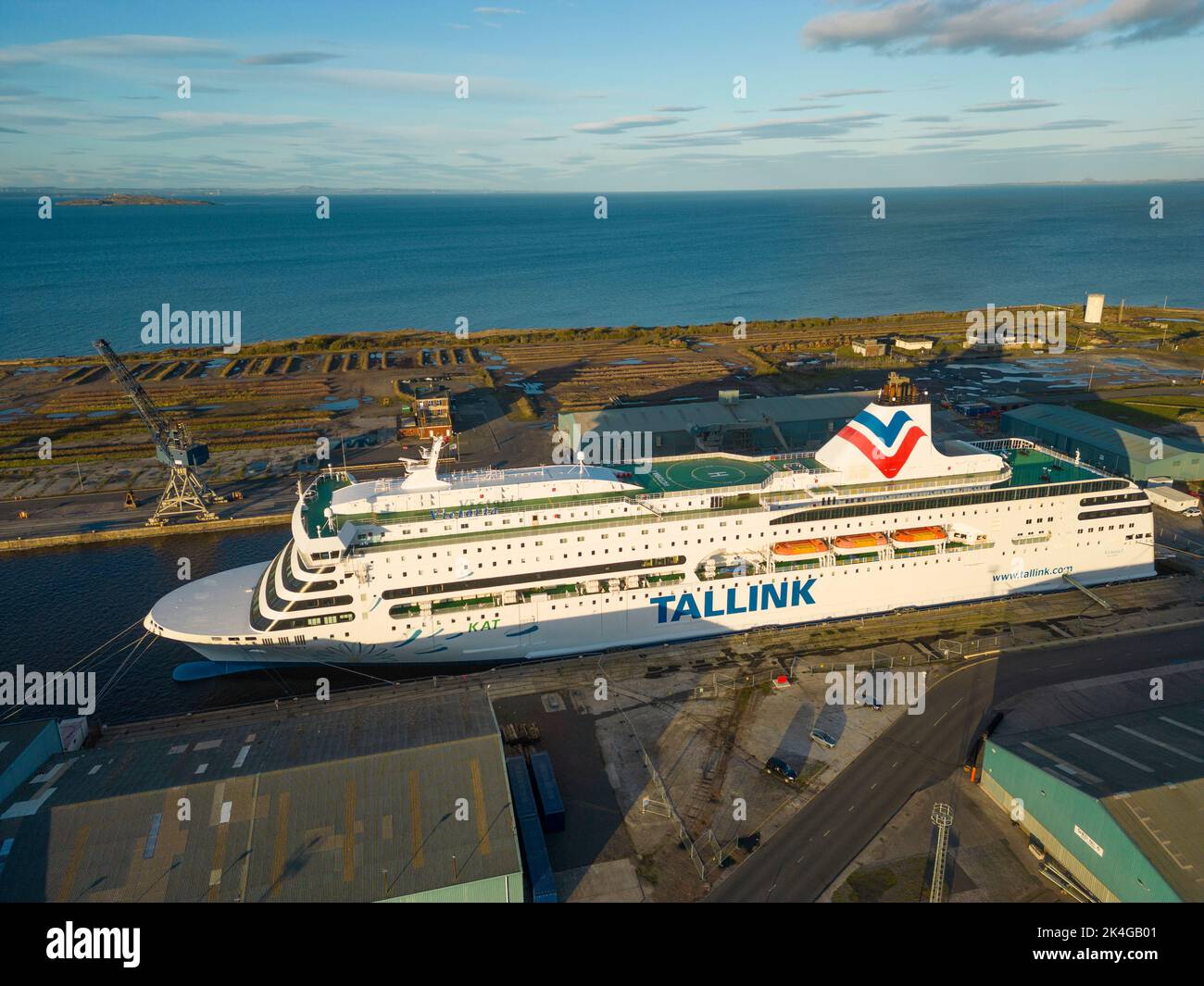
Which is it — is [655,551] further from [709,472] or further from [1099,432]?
[1099,432]

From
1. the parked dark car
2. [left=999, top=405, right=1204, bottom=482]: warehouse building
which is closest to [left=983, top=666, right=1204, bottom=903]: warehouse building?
the parked dark car

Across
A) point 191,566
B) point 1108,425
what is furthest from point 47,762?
point 1108,425

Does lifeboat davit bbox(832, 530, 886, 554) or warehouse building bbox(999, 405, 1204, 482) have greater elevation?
warehouse building bbox(999, 405, 1204, 482)

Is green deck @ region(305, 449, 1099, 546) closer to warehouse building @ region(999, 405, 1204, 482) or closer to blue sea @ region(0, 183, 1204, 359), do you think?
warehouse building @ region(999, 405, 1204, 482)

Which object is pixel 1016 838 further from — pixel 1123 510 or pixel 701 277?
pixel 701 277

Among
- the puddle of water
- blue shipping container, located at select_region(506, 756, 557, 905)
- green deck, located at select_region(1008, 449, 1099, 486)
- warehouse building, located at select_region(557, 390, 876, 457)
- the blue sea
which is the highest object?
the blue sea

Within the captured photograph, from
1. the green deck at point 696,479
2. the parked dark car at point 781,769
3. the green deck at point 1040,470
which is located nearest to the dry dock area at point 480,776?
the parked dark car at point 781,769

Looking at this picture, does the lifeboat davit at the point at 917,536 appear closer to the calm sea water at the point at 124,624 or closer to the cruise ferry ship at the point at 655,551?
the cruise ferry ship at the point at 655,551
